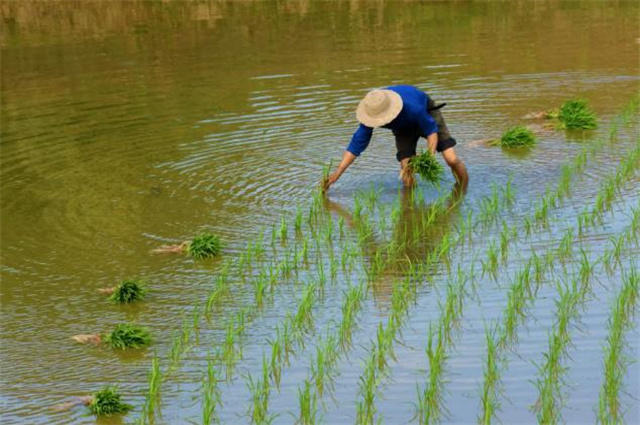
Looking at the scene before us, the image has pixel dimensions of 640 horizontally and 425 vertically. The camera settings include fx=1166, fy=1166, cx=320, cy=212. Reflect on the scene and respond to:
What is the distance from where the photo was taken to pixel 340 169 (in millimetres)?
8953

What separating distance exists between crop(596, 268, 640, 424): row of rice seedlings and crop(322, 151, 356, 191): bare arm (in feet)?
8.33

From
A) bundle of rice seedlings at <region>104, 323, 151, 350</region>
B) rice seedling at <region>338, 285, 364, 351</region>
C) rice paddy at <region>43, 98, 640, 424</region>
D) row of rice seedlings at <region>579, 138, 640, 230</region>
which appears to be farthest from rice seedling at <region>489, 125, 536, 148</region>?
bundle of rice seedlings at <region>104, 323, 151, 350</region>

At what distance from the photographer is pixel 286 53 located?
16.8 m

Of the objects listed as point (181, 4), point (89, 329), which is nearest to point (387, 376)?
point (89, 329)

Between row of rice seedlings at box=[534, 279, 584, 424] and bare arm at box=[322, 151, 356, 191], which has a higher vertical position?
bare arm at box=[322, 151, 356, 191]

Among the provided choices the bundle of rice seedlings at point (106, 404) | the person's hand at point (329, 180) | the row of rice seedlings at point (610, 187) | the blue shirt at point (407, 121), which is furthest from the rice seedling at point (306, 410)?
the person's hand at point (329, 180)

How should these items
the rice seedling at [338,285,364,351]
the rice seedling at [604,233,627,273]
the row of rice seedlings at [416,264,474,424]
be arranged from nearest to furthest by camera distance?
1. the row of rice seedlings at [416,264,474,424]
2. the rice seedling at [338,285,364,351]
3. the rice seedling at [604,233,627,273]

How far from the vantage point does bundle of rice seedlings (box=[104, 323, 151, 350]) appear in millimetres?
6371

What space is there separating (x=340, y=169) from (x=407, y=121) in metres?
0.64

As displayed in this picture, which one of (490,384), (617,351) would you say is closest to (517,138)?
(617,351)

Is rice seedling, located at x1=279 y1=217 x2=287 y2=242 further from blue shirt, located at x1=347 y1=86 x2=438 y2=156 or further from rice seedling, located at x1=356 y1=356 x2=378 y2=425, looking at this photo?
rice seedling, located at x1=356 y1=356 x2=378 y2=425

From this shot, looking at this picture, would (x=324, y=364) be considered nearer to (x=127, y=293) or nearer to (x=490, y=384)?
(x=490, y=384)

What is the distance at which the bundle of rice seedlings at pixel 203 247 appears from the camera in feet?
25.9

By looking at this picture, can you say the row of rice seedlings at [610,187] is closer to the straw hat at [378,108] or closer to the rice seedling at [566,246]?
the rice seedling at [566,246]
